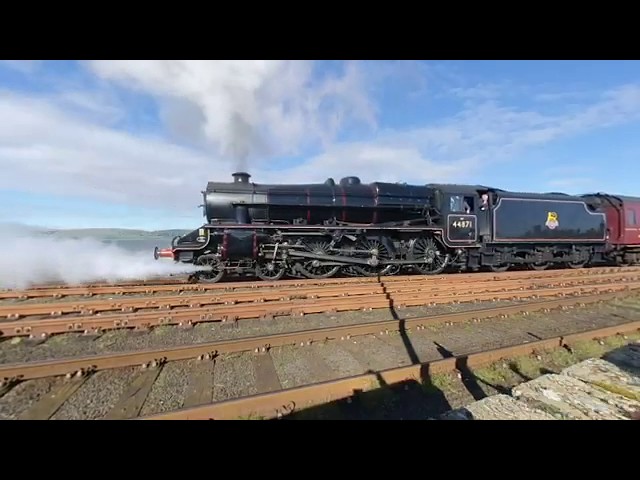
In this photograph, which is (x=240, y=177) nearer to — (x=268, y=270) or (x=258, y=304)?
(x=268, y=270)

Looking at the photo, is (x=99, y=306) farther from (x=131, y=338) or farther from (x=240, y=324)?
(x=240, y=324)

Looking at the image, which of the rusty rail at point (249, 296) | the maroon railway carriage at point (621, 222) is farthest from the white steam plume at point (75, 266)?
the maroon railway carriage at point (621, 222)

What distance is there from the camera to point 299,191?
920cm

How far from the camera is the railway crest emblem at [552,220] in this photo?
11852 mm

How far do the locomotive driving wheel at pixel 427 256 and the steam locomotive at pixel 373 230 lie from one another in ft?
0.12

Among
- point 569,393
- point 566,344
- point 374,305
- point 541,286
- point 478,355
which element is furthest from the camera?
point 541,286

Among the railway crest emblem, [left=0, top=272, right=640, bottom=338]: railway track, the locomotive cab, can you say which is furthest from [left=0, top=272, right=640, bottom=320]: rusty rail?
the railway crest emblem

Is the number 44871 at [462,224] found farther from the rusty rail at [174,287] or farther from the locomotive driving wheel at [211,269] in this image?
the locomotive driving wheel at [211,269]

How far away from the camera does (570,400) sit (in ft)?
8.96

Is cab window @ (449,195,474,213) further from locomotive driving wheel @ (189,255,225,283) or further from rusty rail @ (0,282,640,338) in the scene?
locomotive driving wheel @ (189,255,225,283)

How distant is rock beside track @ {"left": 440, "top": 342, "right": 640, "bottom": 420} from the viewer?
2.47 meters
